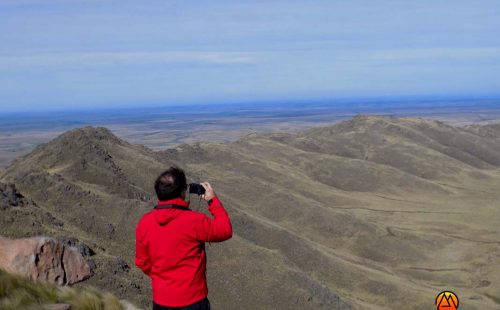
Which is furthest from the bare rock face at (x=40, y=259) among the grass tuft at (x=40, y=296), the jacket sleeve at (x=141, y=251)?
the jacket sleeve at (x=141, y=251)

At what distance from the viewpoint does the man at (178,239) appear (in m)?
6.76

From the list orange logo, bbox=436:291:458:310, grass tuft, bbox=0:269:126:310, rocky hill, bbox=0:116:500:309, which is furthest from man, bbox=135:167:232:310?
rocky hill, bbox=0:116:500:309

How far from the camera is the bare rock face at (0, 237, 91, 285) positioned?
53.4 ft

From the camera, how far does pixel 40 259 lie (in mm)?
17250

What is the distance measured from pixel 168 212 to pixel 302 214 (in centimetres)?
5066

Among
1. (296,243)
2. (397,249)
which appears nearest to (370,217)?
(397,249)

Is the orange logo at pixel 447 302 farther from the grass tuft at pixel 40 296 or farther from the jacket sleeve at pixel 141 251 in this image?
the grass tuft at pixel 40 296

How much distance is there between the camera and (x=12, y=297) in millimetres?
8672

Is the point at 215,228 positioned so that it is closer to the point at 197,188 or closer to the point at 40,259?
the point at 197,188

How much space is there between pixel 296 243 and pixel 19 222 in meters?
22.1

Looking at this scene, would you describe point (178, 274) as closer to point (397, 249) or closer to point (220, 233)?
point (220, 233)

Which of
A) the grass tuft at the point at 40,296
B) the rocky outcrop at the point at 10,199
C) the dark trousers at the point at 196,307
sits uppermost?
the dark trousers at the point at 196,307

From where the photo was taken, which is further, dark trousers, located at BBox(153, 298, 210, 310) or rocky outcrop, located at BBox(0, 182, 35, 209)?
rocky outcrop, located at BBox(0, 182, 35, 209)

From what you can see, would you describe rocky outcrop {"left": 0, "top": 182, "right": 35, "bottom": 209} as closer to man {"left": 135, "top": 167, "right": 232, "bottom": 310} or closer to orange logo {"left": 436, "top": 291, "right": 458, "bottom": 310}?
man {"left": 135, "top": 167, "right": 232, "bottom": 310}
